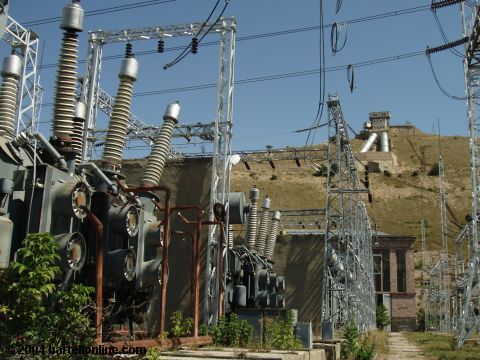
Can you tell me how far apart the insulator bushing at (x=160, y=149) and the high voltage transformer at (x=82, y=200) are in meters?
0.03

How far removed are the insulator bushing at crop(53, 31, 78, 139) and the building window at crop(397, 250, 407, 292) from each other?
62.4 meters

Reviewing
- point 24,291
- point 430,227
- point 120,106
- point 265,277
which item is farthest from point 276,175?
point 24,291

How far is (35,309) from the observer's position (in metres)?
6.81

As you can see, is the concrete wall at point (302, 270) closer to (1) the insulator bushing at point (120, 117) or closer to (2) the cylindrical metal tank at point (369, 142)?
(1) the insulator bushing at point (120, 117)

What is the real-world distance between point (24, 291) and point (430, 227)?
9852cm

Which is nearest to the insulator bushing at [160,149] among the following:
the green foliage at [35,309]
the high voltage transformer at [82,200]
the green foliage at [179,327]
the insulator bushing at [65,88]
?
the high voltage transformer at [82,200]

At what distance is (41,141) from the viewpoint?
447 inches

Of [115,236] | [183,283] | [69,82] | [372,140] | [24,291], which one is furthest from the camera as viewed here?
[372,140]

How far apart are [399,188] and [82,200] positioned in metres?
113

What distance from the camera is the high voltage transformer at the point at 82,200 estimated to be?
418 inches

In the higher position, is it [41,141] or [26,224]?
[41,141]

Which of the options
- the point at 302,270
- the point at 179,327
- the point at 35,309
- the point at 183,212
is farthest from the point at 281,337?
the point at 302,270

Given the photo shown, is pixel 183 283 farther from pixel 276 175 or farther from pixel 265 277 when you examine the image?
pixel 276 175

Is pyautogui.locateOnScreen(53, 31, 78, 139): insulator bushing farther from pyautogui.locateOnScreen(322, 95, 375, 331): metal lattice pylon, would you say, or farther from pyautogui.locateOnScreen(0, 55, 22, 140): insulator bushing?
pyautogui.locateOnScreen(322, 95, 375, 331): metal lattice pylon
